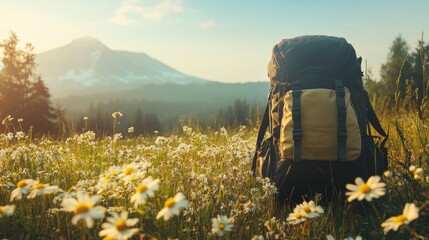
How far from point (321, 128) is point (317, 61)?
779mm

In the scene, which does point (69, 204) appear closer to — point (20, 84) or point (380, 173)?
point (380, 173)

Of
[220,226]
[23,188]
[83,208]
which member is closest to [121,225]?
[83,208]

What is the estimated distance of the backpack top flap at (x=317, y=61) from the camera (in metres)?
4.05

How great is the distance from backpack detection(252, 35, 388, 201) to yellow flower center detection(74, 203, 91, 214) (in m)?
2.28

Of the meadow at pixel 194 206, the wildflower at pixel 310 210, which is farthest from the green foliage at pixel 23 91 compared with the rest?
the wildflower at pixel 310 210

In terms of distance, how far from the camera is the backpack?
3740 mm

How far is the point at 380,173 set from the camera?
419cm

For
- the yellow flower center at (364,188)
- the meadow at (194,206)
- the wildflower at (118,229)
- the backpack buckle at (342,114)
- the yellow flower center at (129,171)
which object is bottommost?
the meadow at (194,206)

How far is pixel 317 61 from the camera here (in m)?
4.09

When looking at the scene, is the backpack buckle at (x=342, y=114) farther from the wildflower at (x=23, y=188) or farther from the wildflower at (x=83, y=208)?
the wildflower at (x=23, y=188)

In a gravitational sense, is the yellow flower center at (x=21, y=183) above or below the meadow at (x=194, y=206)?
above

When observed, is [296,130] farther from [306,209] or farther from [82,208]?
[82,208]

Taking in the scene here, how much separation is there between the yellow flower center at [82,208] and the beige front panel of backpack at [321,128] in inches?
89.7

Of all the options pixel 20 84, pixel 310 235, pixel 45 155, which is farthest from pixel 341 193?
pixel 20 84
